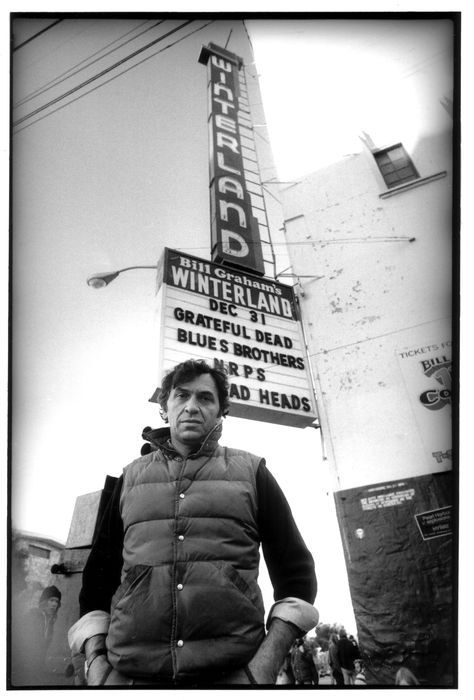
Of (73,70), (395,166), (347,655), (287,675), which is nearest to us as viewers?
(287,675)

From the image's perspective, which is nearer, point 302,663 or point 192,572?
point 192,572

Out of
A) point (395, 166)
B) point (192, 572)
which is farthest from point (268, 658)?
point (395, 166)

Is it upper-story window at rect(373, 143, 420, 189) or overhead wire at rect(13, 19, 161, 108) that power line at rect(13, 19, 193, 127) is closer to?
overhead wire at rect(13, 19, 161, 108)

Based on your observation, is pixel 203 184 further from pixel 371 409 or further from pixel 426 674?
pixel 426 674

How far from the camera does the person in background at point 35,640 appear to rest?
3.54 metres

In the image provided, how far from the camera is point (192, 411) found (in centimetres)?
367

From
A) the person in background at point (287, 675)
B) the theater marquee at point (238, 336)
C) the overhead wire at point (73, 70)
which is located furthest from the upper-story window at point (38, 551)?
the overhead wire at point (73, 70)

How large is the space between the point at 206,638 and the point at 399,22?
4955mm

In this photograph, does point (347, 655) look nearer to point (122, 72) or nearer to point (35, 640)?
point (35, 640)

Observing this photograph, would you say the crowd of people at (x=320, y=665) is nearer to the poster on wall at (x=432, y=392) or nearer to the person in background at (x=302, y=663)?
the person in background at (x=302, y=663)

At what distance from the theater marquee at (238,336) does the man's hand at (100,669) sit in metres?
2.08

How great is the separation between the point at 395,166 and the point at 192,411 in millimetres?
3672

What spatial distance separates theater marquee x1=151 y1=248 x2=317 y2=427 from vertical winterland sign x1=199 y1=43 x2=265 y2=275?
0.84 ft
